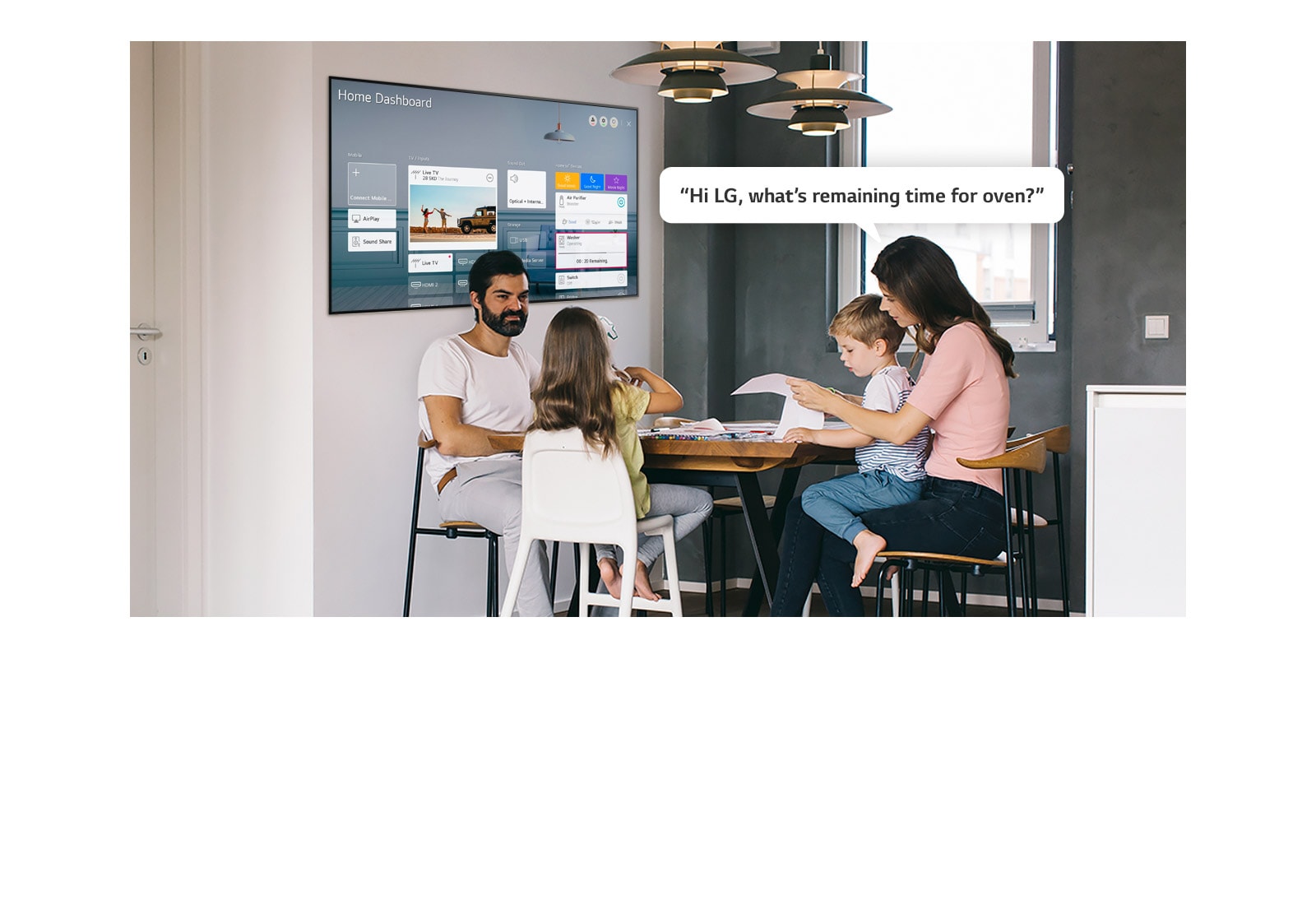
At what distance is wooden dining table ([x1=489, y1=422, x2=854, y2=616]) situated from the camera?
4.47 meters

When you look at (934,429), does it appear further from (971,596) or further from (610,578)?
(971,596)

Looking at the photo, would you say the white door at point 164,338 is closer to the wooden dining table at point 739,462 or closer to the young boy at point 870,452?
the wooden dining table at point 739,462

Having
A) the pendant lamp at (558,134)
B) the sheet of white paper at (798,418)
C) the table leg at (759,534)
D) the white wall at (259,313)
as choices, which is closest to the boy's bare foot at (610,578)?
the table leg at (759,534)

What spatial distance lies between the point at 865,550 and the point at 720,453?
2.05 ft

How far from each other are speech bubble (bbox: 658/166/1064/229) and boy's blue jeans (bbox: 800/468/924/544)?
0.83 metres

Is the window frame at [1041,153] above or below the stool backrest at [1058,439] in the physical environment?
above

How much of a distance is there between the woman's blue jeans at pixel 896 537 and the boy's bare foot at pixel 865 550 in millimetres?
36

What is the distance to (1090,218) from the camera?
559 centimetres

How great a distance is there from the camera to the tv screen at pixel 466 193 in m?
4.98

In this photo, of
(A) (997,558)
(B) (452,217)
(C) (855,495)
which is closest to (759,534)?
(C) (855,495)

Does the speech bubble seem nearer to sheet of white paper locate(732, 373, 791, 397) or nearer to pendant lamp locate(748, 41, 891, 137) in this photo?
pendant lamp locate(748, 41, 891, 137)
